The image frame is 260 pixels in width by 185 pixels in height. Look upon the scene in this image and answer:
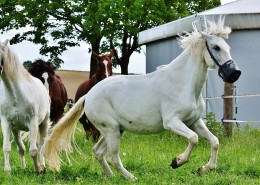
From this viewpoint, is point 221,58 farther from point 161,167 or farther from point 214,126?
point 214,126

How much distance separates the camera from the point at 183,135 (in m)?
7.29

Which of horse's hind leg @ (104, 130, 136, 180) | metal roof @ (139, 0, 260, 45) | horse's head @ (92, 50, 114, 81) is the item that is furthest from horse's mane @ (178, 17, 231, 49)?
metal roof @ (139, 0, 260, 45)

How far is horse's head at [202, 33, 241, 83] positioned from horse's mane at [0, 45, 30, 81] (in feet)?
9.06

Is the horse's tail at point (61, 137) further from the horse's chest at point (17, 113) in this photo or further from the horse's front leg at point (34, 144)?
the horse's chest at point (17, 113)

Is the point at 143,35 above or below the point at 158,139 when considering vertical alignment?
above

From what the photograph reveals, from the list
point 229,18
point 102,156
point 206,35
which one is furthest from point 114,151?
point 229,18

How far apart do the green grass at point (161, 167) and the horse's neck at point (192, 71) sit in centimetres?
113

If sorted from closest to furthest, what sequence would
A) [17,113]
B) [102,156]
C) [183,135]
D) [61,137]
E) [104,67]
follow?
[183,135], [102,156], [61,137], [17,113], [104,67]

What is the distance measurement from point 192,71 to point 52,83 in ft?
20.7

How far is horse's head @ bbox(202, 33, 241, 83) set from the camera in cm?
735

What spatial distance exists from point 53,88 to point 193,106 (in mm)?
6570

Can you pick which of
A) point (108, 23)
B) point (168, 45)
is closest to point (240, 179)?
point (168, 45)

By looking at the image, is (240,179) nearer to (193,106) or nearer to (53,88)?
(193,106)

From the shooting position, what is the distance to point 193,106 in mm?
7512
